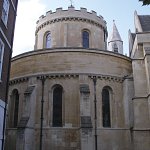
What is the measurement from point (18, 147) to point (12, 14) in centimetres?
835

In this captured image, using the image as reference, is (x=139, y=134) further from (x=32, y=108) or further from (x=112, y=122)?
(x=32, y=108)

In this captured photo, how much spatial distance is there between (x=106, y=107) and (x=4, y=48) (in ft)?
30.3

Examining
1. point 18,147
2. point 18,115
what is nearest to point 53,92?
point 18,115

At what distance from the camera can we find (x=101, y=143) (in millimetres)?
16969

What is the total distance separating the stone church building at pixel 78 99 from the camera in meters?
16.8

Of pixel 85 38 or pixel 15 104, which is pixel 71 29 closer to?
pixel 85 38

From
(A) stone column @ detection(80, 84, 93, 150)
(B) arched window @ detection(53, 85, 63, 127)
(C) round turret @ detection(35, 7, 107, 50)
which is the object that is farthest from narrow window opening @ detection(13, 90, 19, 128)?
(C) round turret @ detection(35, 7, 107, 50)

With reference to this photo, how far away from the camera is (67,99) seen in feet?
57.8

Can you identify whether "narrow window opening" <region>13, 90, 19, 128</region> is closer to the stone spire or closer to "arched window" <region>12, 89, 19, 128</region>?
"arched window" <region>12, 89, 19, 128</region>

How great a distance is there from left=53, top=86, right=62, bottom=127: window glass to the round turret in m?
7.76

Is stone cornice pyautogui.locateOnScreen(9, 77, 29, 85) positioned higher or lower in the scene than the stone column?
higher

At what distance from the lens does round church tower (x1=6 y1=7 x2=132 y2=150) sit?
16.7 m

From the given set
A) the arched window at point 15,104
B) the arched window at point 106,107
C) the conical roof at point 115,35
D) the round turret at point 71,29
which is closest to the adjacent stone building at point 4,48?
A: the arched window at point 15,104

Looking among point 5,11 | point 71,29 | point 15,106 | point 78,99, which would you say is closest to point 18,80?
point 15,106
